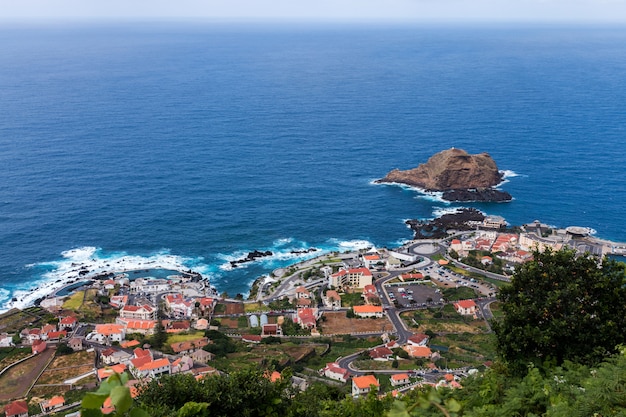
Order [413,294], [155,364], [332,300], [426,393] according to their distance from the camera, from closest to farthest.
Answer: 1. [426,393]
2. [155,364]
3. [332,300]
4. [413,294]

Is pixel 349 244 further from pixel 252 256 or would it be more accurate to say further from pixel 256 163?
pixel 256 163

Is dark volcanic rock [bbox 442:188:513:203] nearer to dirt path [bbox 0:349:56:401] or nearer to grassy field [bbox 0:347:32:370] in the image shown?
dirt path [bbox 0:349:56:401]

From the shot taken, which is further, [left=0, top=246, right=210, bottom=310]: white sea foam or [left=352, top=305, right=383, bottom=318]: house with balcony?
[left=0, top=246, right=210, bottom=310]: white sea foam

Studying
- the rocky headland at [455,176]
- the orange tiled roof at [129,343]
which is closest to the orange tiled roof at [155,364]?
the orange tiled roof at [129,343]

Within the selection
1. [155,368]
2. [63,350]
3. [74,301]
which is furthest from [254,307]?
[74,301]

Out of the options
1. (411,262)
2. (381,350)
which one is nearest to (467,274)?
(411,262)

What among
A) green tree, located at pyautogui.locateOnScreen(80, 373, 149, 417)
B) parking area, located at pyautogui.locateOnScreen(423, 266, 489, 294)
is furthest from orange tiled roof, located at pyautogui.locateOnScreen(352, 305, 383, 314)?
green tree, located at pyautogui.locateOnScreen(80, 373, 149, 417)

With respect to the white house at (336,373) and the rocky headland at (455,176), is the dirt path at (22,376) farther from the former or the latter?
the rocky headland at (455,176)
